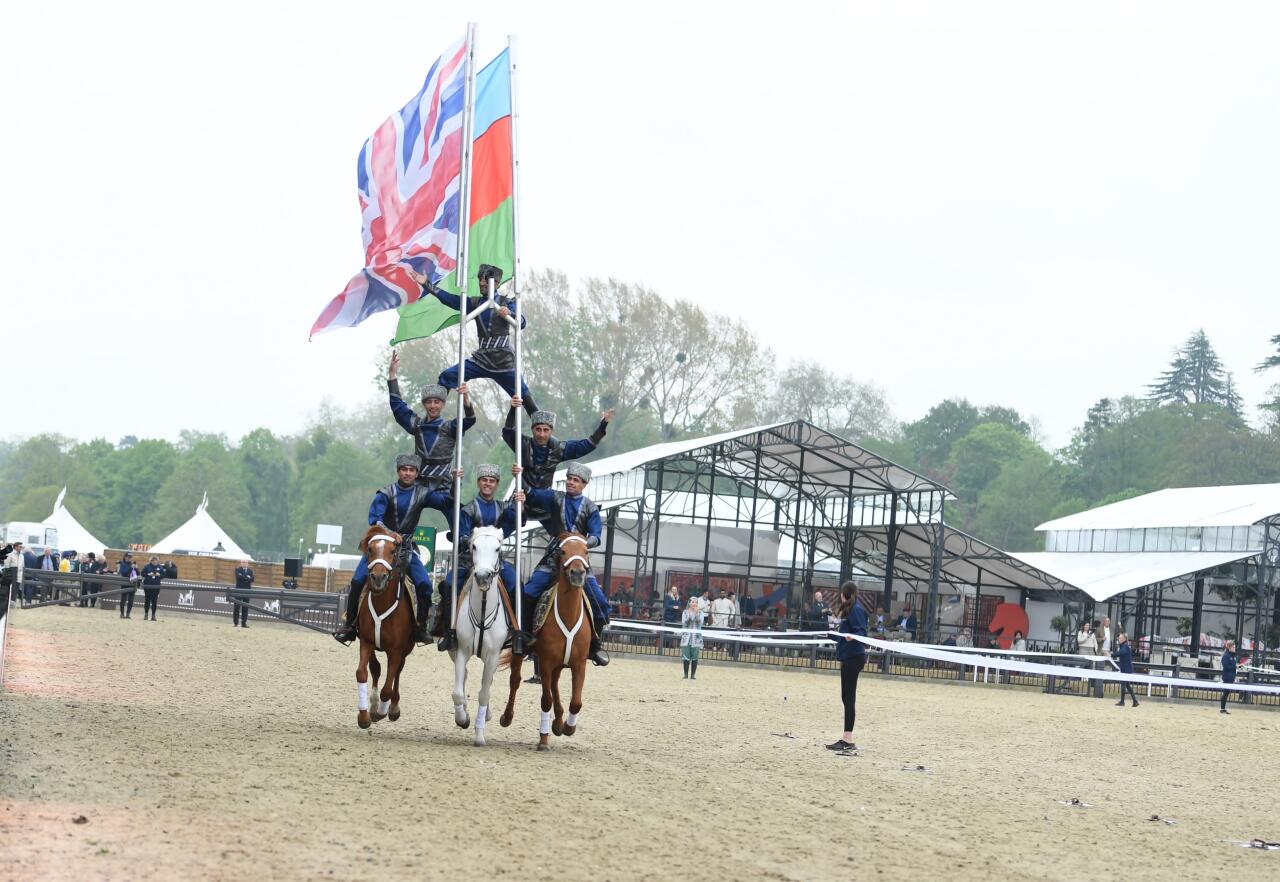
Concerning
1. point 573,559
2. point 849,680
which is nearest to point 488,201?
point 573,559

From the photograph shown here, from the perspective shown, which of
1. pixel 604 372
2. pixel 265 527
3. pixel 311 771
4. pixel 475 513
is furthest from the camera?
pixel 265 527

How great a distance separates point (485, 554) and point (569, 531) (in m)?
0.97

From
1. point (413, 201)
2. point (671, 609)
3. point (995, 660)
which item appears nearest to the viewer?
point (413, 201)

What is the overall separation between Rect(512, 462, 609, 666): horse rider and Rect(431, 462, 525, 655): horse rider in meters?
0.20

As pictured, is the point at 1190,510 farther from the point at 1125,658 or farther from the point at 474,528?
the point at 474,528

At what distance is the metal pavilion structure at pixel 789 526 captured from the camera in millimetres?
42781

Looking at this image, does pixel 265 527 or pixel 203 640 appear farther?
pixel 265 527

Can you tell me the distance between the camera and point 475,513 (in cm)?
1336

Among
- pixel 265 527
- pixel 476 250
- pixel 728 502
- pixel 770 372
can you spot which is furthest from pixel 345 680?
pixel 265 527

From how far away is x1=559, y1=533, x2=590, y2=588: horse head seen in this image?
42.1 feet

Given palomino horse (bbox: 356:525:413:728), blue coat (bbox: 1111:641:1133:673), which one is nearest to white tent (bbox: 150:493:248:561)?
blue coat (bbox: 1111:641:1133:673)

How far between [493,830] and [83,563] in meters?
41.7

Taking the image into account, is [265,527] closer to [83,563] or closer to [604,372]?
[604,372]

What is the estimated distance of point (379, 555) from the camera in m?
13.0
